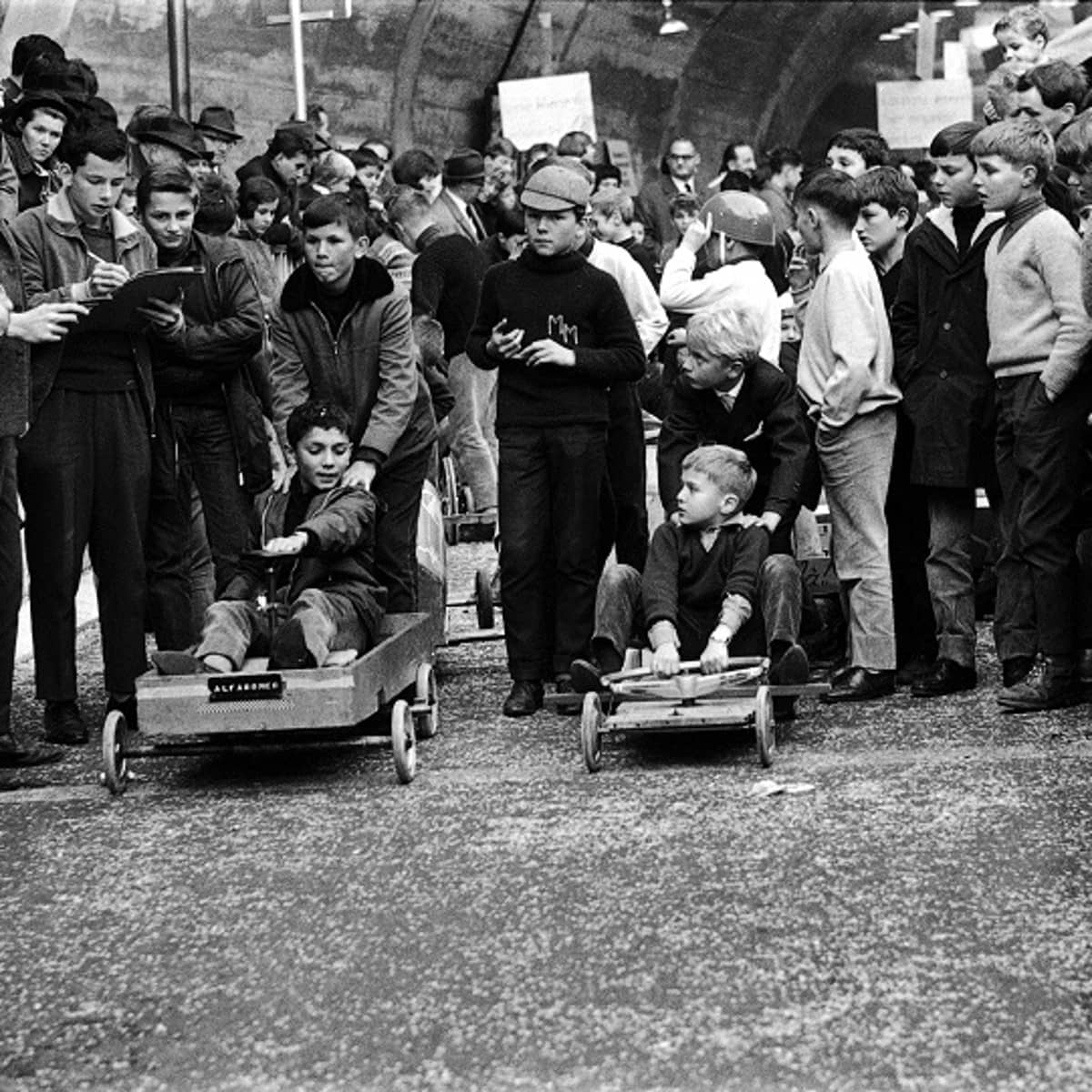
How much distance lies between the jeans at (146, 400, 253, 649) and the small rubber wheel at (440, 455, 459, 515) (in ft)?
13.0

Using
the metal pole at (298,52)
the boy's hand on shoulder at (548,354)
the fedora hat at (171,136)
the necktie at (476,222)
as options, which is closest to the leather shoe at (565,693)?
the boy's hand on shoulder at (548,354)

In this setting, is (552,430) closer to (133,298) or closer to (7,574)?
(133,298)

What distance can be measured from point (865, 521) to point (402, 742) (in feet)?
7.48

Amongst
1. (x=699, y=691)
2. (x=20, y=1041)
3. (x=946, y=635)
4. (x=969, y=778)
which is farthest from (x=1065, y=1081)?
(x=946, y=635)

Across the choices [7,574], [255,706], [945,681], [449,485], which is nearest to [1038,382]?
[945,681]

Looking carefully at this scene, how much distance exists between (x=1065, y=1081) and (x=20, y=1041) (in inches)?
86.3

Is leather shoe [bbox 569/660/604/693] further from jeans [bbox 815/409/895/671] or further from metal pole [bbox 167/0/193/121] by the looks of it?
metal pole [bbox 167/0/193/121]

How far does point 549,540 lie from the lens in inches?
359

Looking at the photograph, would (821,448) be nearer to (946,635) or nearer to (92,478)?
(946,635)

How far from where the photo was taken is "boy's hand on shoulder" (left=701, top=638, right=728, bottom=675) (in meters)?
7.81

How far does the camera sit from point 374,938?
5730 mm

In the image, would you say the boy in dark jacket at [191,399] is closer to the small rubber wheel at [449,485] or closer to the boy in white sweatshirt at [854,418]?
the boy in white sweatshirt at [854,418]

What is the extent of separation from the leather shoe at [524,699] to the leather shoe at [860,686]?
1.06m

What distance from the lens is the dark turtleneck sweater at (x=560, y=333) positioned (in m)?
8.98
